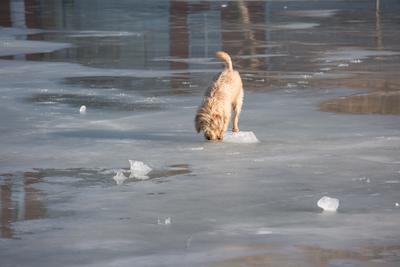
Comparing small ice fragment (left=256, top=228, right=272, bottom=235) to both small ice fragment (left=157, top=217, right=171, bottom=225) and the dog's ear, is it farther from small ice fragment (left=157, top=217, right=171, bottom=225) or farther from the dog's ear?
the dog's ear

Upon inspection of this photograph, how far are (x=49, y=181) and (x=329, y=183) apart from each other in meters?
2.55

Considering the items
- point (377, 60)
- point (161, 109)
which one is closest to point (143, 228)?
point (161, 109)

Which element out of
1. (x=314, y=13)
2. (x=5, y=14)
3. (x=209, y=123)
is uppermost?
(x=209, y=123)

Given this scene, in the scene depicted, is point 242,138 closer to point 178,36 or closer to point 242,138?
point 242,138

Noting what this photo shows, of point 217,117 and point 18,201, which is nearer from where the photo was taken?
point 18,201

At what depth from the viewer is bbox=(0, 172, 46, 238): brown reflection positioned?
9445mm

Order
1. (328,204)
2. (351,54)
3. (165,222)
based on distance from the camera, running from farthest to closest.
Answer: (351,54) → (328,204) → (165,222)

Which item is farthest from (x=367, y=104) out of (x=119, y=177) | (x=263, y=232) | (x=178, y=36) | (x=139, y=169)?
(x=178, y=36)

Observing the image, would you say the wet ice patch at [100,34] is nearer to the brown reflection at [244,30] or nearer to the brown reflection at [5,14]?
the brown reflection at [244,30]

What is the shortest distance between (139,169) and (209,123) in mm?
1575

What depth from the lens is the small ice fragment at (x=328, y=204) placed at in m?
9.70

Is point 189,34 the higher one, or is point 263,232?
point 263,232

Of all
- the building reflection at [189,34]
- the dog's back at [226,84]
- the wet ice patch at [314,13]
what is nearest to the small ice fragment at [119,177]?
the dog's back at [226,84]

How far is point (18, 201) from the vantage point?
10250 mm
